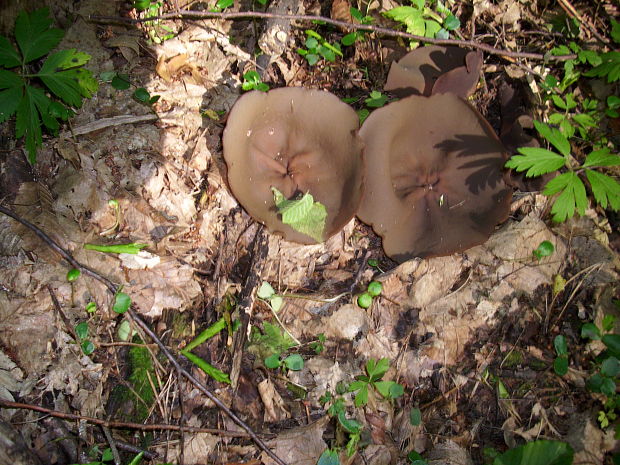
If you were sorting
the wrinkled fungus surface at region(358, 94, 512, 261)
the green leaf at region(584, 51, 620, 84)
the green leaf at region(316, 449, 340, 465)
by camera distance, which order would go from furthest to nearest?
1. the green leaf at region(584, 51, 620, 84)
2. the wrinkled fungus surface at region(358, 94, 512, 261)
3. the green leaf at region(316, 449, 340, 465)

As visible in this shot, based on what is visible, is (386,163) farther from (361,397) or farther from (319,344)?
(361,397)

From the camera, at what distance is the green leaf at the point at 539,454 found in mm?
2240

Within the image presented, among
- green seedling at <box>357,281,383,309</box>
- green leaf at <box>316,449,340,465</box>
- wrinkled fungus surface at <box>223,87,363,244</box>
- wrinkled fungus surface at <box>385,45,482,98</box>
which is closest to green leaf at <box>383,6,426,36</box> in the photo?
wrinkled fungus surface at <box>385,45,482,98</box>

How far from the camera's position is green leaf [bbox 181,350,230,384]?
2.39 meters

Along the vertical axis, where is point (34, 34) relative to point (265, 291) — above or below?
above

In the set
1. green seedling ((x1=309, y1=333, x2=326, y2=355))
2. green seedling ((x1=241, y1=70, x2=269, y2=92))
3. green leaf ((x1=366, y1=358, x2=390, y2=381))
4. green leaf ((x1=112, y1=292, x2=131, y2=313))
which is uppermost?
green seedling ((x1=241, y1=70, x2=269, y2=92))

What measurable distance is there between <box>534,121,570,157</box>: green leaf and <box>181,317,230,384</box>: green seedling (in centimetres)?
220

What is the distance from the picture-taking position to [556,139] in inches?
104

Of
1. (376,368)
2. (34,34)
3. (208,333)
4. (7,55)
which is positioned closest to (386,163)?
(376,368)

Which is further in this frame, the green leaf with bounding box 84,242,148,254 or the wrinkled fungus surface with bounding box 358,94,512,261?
the wrinkled fungus surface with bounding box 358,94,512,261

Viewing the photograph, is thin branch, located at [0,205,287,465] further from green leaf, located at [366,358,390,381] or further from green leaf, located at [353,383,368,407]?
green leaf, located at [366,358,390,381]

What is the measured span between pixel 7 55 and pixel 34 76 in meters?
0.20

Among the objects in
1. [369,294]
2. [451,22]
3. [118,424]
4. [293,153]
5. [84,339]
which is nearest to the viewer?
[118,424]

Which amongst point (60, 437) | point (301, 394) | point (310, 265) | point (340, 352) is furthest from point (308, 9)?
point (60, 437)
